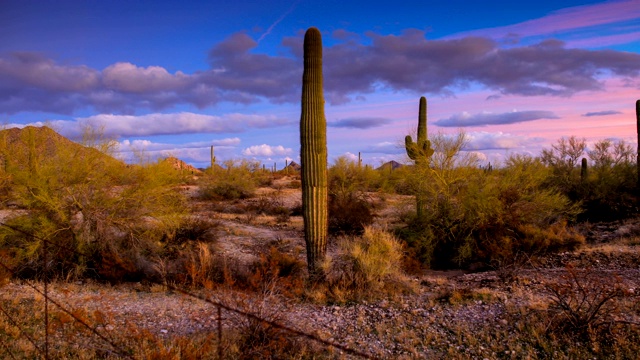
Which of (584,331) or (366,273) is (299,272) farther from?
(584,331)

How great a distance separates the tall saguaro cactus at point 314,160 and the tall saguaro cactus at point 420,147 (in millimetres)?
4922

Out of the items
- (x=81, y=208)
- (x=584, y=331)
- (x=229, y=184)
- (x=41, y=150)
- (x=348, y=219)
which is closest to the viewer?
(x=584, y=331)

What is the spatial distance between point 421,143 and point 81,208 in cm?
1068

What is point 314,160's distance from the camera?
33.4ft

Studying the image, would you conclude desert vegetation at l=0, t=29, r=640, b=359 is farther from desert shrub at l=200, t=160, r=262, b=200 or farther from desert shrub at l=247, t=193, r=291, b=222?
desert shrub at l=200, t=160, r=262, b=200

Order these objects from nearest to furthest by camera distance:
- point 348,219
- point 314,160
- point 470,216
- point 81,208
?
1. point 314,160
2. point 81,208
3. point 470,216
4. point 348,219

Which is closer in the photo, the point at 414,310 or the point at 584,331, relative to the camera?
the point at 584,331

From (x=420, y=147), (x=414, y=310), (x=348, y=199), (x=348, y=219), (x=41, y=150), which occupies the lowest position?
(x=414, y=310)

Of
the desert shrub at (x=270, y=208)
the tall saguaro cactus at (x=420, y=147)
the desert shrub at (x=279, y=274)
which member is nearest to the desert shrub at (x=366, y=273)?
the desert shrub at (x=279, y=274)

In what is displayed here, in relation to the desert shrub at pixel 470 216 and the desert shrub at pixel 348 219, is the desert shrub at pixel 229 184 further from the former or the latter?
the desert shrub at pixel 470 216

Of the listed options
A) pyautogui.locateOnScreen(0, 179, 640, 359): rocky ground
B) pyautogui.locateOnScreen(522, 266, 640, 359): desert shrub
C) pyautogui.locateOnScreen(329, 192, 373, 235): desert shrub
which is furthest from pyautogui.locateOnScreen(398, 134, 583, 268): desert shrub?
pyautogui.locateOnScreen(522, 266, 640, 359): desert shrub

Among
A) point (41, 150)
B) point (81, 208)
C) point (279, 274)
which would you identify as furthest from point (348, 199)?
point (41, 150)

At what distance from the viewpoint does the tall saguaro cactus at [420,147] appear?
14.3 metres

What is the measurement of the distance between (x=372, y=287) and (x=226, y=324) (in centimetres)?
331
